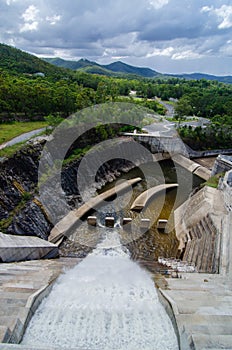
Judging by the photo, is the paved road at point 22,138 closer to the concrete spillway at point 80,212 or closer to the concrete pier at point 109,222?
the concrete spillway at point 80,212

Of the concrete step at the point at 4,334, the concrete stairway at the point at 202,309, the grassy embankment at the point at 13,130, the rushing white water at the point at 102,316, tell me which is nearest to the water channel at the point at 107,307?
the rushing white water at the point at 102,316

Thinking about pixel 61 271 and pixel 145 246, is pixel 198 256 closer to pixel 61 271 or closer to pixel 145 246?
pixel 145 246

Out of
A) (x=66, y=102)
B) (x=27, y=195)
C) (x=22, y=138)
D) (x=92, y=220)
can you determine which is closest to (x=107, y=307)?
(x=92, y=220)

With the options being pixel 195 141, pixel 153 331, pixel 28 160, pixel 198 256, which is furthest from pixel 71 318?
pixel 195 141

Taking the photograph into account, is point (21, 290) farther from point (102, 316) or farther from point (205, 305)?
point (205, 305)

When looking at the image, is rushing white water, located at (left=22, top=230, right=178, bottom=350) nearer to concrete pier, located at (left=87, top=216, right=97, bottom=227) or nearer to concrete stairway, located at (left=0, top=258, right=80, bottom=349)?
concrete stairway, located at (left=0, top=258, right=80, bottom=349)

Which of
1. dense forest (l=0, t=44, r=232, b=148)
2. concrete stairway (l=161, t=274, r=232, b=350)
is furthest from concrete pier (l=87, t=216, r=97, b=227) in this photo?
dense forest (l=0, t=44, r=232, b=148)
